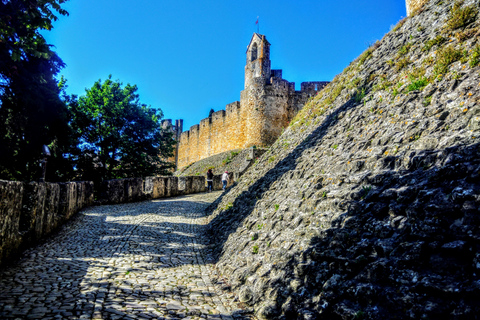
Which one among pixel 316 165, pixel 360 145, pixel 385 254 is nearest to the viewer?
pixel 385 254

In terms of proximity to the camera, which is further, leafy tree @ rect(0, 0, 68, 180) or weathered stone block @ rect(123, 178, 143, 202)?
weathered stone block @ rect(123, 178, 143, 202)

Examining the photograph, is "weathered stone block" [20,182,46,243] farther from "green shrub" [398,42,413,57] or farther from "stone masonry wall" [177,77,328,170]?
"stone masonry wall" [177,77,328,170]

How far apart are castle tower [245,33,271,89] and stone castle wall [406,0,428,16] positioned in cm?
1883

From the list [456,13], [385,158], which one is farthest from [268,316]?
[456,13]

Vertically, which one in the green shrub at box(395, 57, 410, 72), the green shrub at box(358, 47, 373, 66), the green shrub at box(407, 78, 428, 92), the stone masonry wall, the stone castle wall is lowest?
the green shrub at box(407, 78, 428, 92)

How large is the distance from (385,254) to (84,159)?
2006 cm

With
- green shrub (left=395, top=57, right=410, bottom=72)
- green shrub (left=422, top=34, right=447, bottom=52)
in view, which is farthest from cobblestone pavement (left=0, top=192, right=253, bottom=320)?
green shrub (left=422, top=34, right=447, bottom=52)

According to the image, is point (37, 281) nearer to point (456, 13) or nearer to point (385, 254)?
point (385, 254)

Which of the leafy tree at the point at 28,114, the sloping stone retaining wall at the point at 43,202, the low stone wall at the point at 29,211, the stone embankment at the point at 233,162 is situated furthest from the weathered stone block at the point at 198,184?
the low stone wall at the point at 29,211

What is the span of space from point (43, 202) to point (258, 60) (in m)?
23.1

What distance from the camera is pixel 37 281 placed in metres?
3.94

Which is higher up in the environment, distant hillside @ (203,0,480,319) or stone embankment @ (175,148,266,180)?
stone embankment @ (175,148,266,180)

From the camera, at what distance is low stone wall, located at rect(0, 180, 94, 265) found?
187 inches

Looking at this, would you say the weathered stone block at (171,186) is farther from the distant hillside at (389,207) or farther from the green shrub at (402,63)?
the green shrub at (402,63)
